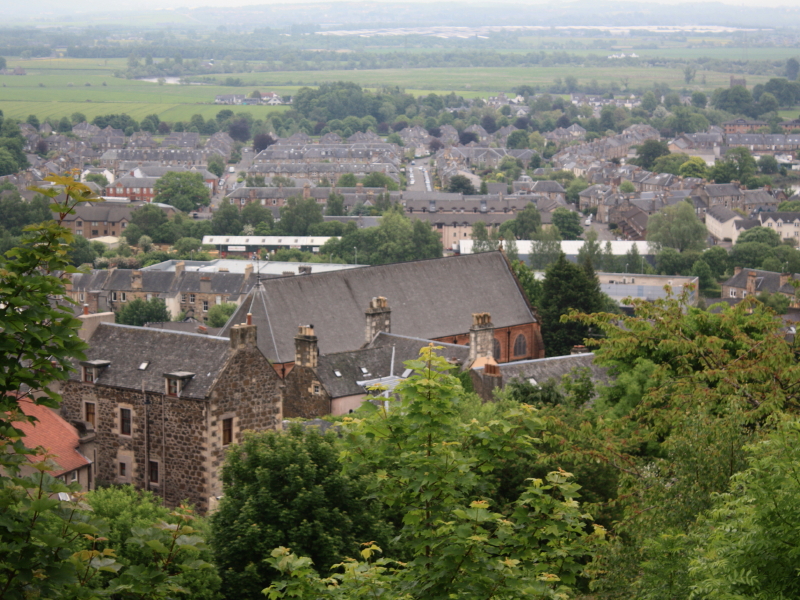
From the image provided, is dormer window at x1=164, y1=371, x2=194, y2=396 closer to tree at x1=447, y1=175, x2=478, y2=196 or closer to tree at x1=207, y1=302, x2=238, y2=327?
tree at x1=207, y1=302, x2=238, y2=327

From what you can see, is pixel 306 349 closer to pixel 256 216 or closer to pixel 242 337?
pixel 242 337

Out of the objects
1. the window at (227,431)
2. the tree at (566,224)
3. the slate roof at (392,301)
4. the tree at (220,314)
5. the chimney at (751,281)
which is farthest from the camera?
the tree at (566,224)

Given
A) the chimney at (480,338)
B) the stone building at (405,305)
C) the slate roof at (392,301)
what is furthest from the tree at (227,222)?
the chimney at (480,338)

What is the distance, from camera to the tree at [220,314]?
295 feet

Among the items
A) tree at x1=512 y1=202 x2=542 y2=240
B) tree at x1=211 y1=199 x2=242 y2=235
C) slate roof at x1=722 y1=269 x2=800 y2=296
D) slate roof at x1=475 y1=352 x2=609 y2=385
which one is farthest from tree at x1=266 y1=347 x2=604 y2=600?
tree at x1=512 y1=202 x2=542 y2=240

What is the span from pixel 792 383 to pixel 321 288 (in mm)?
32414

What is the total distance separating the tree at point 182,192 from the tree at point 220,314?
85112 mm

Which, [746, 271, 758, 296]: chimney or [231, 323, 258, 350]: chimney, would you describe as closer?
[231, 323, 258, 350]: chimney

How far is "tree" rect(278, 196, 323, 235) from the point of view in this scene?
488 ft

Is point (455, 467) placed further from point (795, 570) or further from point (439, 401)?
point (795, 570)

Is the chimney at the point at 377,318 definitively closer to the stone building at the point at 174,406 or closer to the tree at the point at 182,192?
the stone building at the point at 174,406

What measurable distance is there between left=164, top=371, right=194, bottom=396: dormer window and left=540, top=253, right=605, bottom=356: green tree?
34124mm

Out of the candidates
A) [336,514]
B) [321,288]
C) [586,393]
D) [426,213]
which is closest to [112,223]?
[426,213]

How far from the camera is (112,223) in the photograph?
15075 cm
